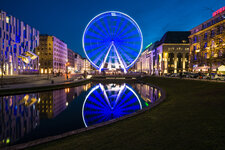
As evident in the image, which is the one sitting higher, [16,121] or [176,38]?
[176,38]

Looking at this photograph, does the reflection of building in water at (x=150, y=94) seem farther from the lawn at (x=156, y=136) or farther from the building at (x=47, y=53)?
the building at (x=47, y=53)

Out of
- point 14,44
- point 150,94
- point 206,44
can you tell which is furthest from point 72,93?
point 206,44

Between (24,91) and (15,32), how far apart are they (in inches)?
1740

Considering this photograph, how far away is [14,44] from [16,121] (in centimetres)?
5206

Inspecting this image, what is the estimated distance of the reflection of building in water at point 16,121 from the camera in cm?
732

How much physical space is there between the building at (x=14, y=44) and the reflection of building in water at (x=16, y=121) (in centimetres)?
3625

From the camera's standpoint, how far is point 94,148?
4.45m

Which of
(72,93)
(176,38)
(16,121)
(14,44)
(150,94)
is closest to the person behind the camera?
(16,121)

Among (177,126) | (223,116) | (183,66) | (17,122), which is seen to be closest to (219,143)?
(177,126)

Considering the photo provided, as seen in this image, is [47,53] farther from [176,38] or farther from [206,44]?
[206,44]

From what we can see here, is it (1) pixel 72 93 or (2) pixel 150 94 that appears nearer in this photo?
(2) pixel 150 94

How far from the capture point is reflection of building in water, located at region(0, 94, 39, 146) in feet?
24.0

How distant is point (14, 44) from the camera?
160ft

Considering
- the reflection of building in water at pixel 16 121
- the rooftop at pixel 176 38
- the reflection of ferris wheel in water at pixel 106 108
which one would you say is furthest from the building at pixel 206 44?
the reflection of building in water at pixel 16 121
